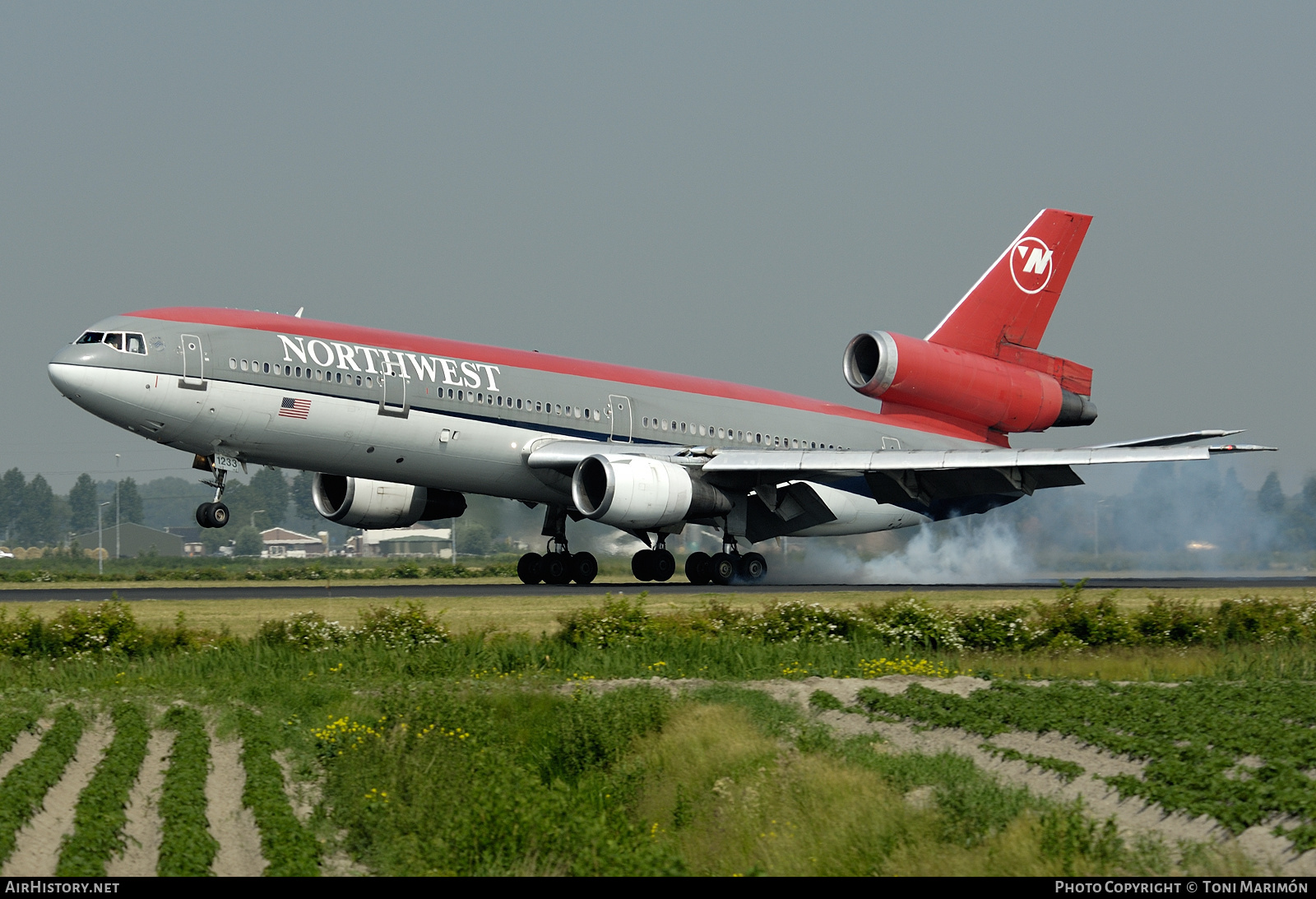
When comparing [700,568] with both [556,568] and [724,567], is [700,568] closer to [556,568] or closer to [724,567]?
[724,567]

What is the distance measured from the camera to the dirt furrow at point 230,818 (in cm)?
991

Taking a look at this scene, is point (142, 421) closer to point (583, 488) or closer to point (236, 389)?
point (236, 389)

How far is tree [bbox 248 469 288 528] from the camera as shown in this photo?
91688 mm

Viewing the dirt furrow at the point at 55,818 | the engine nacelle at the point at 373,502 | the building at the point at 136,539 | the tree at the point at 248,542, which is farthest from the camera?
the building at the point at 136,539

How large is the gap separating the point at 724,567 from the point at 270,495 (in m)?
69.2

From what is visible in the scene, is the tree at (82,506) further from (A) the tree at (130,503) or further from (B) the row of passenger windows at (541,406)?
(B) the row of passenger windows at (541,406)

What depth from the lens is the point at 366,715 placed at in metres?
14.3

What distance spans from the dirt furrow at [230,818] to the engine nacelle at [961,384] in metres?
23.2

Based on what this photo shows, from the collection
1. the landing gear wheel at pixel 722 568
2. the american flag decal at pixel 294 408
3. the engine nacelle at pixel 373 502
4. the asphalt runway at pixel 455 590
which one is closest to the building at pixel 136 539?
the asphalt runway at pixel 455 590

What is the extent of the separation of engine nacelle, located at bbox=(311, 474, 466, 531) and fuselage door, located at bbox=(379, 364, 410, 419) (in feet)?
13.7

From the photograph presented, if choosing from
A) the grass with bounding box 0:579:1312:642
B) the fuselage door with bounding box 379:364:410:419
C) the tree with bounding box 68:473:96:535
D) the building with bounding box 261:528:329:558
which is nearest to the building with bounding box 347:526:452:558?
the building with bounding box 261:528:329:558

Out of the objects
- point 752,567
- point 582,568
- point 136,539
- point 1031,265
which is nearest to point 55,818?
point 582,568

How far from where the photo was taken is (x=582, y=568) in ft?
106

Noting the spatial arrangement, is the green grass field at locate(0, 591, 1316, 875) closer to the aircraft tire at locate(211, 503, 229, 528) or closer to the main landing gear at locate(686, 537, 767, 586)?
the aircraft tire at locate(211, 503, 229, 528)
